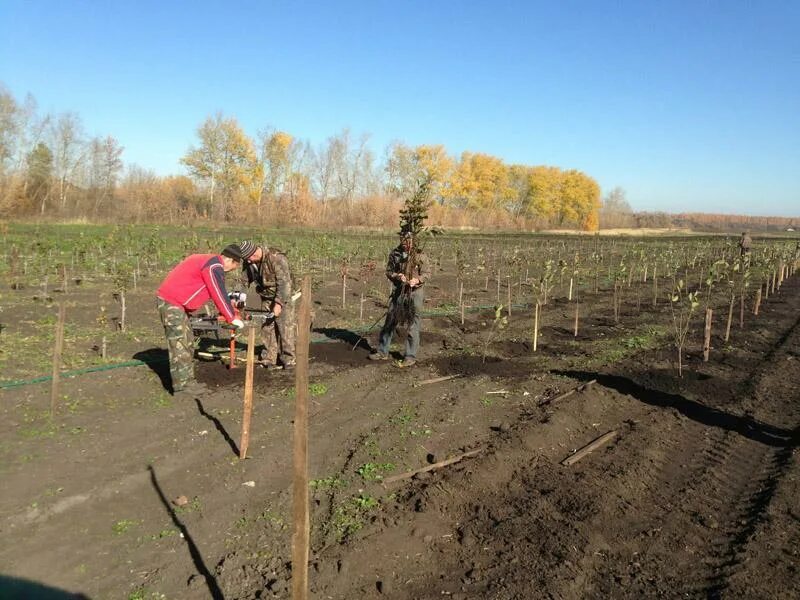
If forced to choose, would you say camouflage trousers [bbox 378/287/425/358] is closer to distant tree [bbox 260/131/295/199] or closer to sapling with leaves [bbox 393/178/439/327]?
sapling with leaves [bbox 393/178/439/327]

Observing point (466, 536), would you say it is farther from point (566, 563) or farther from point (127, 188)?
point (127, 188)

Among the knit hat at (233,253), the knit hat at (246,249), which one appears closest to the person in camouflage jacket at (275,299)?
the knit hat at (246,249)

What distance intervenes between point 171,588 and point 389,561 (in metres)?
1.21

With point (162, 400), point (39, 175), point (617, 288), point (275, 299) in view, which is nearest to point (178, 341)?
point (162, 400)

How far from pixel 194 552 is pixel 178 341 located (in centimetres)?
327

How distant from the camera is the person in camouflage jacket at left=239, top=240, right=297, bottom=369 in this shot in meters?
7.63

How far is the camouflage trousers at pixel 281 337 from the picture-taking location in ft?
25.4

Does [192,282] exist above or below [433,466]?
above

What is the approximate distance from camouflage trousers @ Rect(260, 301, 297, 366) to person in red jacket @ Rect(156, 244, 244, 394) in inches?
48.2

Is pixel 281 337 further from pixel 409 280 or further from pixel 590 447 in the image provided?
pixel 590 447

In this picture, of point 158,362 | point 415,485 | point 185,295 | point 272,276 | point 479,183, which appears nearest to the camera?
point 415,485

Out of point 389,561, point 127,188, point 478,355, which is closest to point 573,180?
point 127,188

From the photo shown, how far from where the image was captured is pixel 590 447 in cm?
532

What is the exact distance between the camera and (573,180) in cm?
9000
